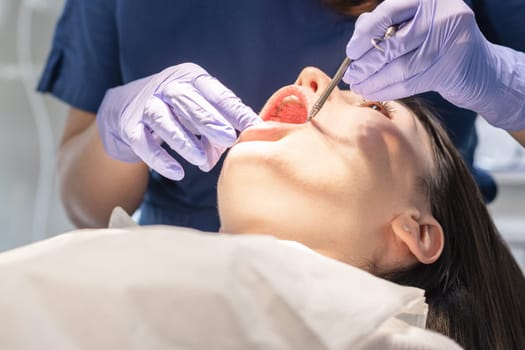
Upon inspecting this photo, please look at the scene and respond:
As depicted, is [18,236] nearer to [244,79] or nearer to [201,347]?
[244,79]

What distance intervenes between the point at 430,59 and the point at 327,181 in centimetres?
23

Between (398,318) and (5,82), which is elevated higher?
(398,318)

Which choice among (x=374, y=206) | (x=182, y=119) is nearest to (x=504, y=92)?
(x=374, y=206)

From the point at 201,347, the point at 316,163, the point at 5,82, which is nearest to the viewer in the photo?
the point at 201,347

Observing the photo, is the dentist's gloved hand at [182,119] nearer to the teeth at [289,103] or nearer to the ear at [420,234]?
the teeth at [289,103]

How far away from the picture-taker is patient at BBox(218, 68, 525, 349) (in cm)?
111

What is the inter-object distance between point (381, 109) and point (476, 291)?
0.33 m

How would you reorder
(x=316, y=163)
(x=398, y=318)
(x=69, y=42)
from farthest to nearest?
1. (x=69, y=42)
2. (x=316, y=163)
3. (x=398, y=318)

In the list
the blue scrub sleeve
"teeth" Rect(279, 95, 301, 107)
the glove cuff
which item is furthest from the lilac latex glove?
the blue scrub sleeve

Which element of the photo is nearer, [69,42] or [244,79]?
[244,79]

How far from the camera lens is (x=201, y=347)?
0.71 meters

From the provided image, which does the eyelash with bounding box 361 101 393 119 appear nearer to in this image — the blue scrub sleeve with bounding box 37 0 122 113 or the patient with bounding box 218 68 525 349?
the patient with bounding box 218 68 525 349

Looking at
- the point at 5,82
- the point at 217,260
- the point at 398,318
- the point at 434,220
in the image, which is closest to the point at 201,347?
the point at 217,260

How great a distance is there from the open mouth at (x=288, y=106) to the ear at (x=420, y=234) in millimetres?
235
